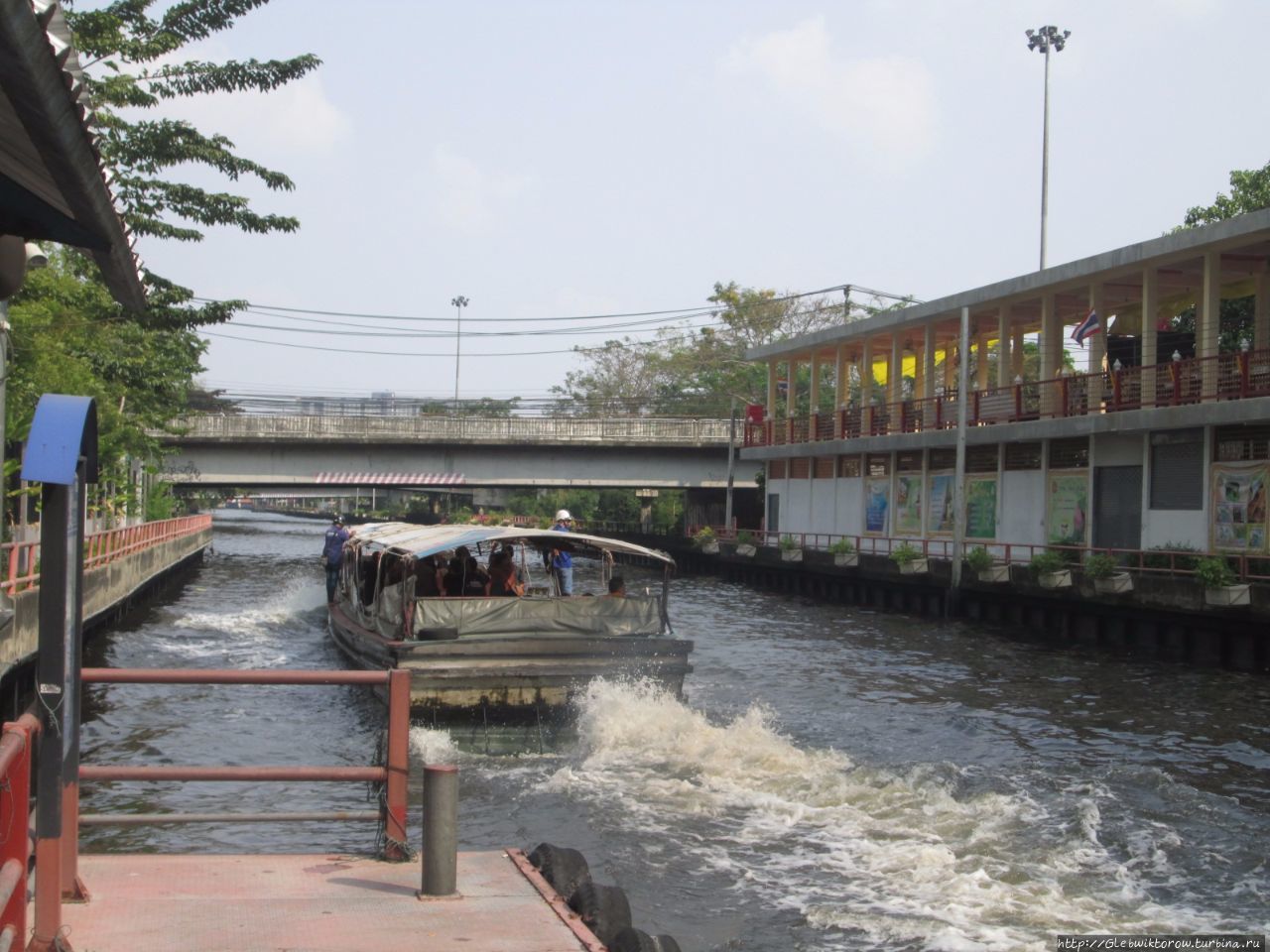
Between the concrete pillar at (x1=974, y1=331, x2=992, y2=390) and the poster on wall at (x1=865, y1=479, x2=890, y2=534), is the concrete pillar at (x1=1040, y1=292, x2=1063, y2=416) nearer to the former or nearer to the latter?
the concrete pillar at (x1=974, y1=331, x2=992, y2=390)

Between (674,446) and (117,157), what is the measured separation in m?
39.9

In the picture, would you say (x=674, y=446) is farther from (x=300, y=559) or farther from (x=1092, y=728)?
(x=1092, y=728)

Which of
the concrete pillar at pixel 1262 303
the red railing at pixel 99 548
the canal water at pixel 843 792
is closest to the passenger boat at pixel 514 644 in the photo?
the canal water at pixel 843 792

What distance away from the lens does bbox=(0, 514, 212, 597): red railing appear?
16.2 metres

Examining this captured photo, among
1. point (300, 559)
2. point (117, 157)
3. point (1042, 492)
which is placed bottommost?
point (300, 559)

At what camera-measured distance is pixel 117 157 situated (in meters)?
16.7

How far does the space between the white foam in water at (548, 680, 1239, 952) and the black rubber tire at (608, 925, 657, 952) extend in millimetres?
2444

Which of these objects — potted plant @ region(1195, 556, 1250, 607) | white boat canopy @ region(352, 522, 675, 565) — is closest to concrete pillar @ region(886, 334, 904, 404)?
potted plant @ region(1195, 556, 1250, 607)

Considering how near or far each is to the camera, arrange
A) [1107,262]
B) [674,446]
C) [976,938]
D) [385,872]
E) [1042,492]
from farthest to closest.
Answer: [674,446] → [1042,492] → [1107,262] → [976,938] → [385,872]

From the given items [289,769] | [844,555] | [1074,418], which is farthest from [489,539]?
[844,555]

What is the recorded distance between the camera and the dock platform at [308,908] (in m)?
5.72

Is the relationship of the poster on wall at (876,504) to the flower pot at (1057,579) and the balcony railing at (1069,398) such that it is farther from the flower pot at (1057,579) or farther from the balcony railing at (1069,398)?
the flower pot at (1057,579)

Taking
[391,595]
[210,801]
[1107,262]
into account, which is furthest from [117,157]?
[1107,262]

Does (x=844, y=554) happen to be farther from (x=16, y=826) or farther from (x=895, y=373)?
(x=16, y=826)
